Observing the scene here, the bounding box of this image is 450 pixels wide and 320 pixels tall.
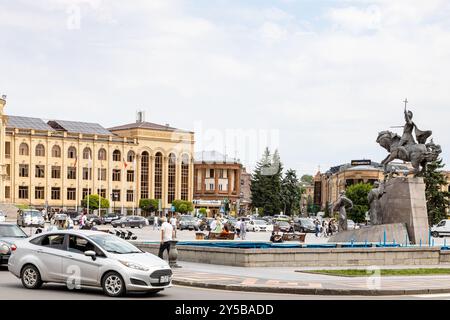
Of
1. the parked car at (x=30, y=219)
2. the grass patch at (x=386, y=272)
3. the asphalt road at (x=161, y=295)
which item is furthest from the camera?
the parked car at (x=30, y=219)

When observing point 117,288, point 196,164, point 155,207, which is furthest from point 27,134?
point 117,288

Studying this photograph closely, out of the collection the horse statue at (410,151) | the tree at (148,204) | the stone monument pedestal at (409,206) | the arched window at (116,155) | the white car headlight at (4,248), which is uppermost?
the arched window at (116,155)

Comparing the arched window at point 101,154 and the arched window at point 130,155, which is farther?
the arched window at point 130,155

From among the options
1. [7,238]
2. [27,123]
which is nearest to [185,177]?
[27,123]

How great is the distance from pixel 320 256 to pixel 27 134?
319ft

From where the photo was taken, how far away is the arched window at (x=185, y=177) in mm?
139750

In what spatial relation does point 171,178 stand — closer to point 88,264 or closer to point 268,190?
point 268,190

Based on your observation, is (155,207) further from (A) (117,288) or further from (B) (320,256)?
(A) (117,288)

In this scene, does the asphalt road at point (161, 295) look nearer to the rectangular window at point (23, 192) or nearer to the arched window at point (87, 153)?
the rectangular window at point (23, 192)

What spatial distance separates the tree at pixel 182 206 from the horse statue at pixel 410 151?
89949mm

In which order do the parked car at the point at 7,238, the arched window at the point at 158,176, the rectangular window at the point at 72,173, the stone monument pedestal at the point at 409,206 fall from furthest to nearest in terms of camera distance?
1. the arched window at the point at 158,176
2. the rectangular window at the point at 72,173
3. the stone monument pedestal at the point at 409,206
4. the parked car at the point at 7,238

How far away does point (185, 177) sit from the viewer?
140250 mm

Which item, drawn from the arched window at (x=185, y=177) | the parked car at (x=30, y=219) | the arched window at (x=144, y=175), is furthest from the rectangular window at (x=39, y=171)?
the parked car at (x=30, y=219)

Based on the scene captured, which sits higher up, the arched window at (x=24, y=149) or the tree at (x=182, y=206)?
the arched window at (x=24, y=149)
